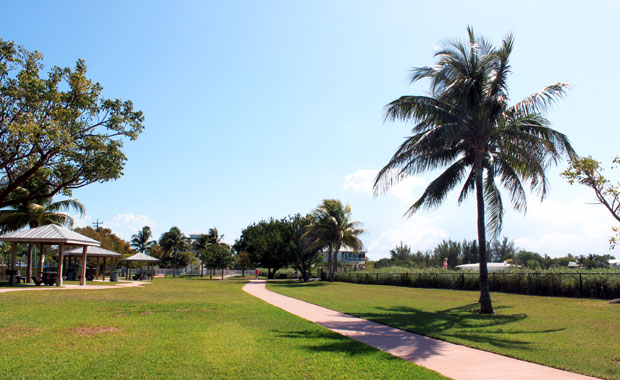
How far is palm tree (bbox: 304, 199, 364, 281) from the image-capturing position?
1599 inches

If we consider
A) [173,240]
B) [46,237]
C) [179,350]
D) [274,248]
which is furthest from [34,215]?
[173,240]

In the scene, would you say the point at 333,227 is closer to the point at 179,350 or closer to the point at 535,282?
the point at 535,282

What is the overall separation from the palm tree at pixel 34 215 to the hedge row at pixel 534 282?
86.8ft

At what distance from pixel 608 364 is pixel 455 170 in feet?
37.8

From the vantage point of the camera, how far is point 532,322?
11.9 metres

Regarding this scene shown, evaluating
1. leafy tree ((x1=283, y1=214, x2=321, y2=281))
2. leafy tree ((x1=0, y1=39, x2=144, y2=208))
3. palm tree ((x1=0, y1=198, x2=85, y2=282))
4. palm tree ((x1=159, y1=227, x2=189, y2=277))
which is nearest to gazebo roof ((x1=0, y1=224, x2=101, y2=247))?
palm tree ((x1=0, y1=198, x2=85, y2=282))

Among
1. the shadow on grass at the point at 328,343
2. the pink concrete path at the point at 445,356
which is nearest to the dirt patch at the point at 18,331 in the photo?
the shadow on grass at the point at 328,343

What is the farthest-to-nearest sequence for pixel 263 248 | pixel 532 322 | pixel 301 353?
pixel 263 248
pixel 532 322
pixel 301 353

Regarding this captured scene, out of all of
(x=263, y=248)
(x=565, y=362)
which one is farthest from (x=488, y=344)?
(x=263, y=248)

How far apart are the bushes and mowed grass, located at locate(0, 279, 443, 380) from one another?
539 inches

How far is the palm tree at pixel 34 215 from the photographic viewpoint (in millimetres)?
30453

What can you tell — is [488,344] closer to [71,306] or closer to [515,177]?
[515,177]

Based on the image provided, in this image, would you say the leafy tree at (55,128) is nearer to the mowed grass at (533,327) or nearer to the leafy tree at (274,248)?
the mowed grass at (533,327)

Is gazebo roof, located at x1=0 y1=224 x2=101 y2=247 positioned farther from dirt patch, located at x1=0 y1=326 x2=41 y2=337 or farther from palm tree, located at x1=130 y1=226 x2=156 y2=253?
Result: palm tree, located at x1=130 y1=226 x2=156 y2=253
